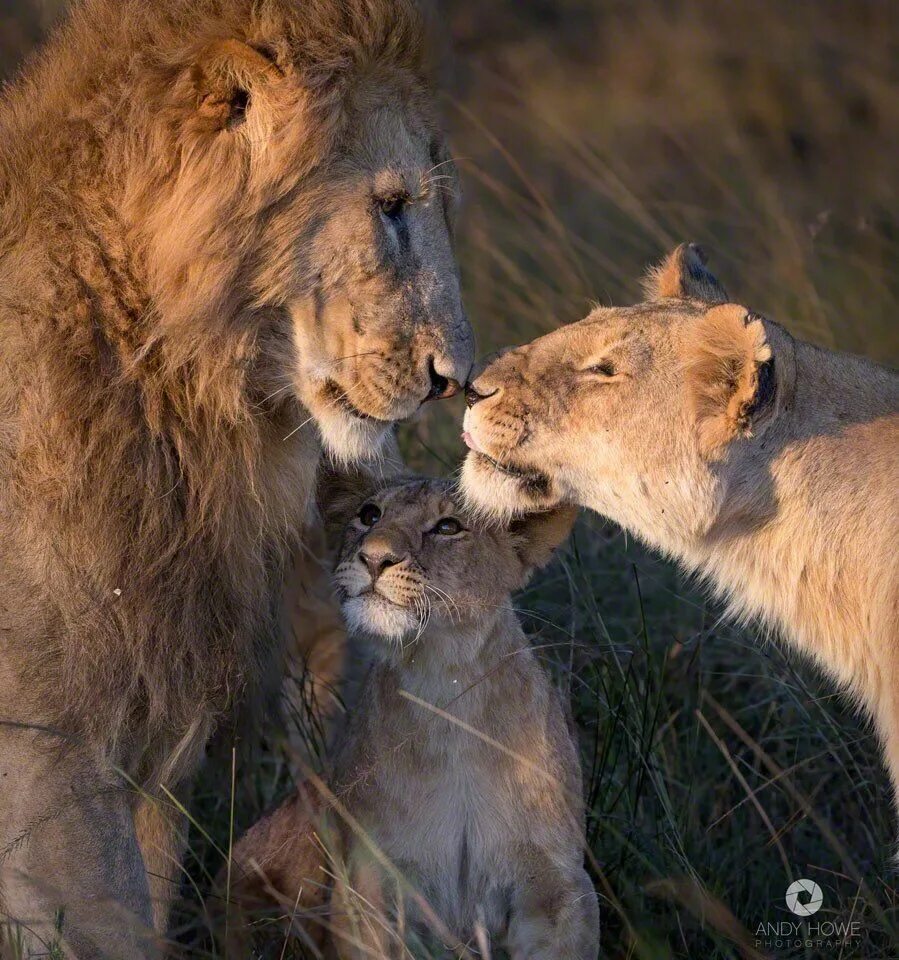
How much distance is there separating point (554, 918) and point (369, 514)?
3.34ft

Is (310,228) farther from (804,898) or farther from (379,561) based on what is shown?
(804,898)

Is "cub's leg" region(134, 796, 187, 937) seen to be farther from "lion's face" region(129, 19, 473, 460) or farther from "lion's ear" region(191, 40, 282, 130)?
"lion's ear" region(191, 40, 282, 130)

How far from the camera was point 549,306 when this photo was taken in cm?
670

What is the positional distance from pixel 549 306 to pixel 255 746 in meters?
3.18

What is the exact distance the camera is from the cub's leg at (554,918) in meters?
3.06

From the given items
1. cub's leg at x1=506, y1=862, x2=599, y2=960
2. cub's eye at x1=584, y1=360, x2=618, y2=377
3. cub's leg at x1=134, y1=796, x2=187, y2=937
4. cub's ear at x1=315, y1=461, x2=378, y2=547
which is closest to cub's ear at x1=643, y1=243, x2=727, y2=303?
cub's eye at x1=584, y1=360, x2=618, y2=377

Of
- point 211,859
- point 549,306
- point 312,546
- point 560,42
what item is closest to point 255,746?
point 211,859

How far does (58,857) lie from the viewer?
280 centimetres

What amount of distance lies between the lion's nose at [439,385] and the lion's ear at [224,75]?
65 cm

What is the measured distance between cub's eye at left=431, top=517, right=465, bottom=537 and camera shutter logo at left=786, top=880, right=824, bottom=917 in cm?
120

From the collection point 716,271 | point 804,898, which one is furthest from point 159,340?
point 716,271

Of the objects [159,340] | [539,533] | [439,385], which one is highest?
[159,340]

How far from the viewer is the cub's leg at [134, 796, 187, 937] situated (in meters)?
3.30

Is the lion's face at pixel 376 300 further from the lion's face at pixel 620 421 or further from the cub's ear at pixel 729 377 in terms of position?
the cub's ear at pixel 729 377
